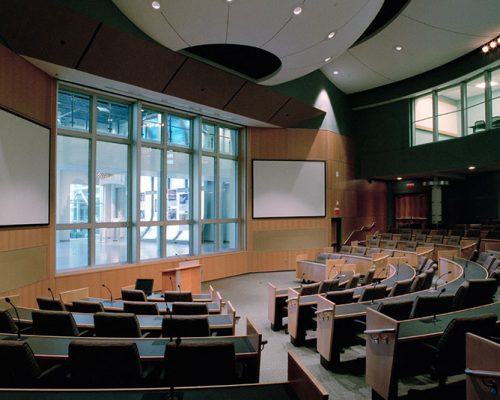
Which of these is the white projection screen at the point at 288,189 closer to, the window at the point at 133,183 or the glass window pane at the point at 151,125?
the window at the point at 133,183

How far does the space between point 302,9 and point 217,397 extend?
6.20 metres

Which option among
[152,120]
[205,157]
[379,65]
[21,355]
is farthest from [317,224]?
[21,355]

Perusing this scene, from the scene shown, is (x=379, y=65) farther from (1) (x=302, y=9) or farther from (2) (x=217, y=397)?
(2) (x=217, y=397)

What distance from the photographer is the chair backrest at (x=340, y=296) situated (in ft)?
14.9

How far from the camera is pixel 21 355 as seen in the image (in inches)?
88.6

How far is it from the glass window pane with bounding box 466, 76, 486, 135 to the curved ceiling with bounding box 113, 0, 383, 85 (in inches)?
223

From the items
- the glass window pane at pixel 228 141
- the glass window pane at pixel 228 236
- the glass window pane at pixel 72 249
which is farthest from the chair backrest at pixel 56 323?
the glass window pane at pixel 228 141

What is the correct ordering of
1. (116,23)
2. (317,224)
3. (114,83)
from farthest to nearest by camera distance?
1. (317,224)
2. (114,83)
3. (116,23)

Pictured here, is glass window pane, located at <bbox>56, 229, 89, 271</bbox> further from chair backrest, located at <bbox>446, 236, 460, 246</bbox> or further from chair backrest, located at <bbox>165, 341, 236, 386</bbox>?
chair backrest, located at <bbox>446, 236, 460, 246</bbox>

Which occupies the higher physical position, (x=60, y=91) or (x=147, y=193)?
(x=60, y=91)

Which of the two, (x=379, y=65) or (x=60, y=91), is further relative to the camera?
(x=379, y=65)

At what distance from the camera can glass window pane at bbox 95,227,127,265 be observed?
312 inches

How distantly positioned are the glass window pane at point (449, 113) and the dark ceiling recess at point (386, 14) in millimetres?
4089

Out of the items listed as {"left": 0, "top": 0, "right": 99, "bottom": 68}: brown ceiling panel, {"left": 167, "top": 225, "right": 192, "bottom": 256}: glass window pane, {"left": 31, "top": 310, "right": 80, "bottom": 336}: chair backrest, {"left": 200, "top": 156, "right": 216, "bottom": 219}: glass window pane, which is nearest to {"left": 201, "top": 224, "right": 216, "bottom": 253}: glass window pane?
{"left": 200, "top": 156, "right": 216, "bottom": 219}: glass window pane
